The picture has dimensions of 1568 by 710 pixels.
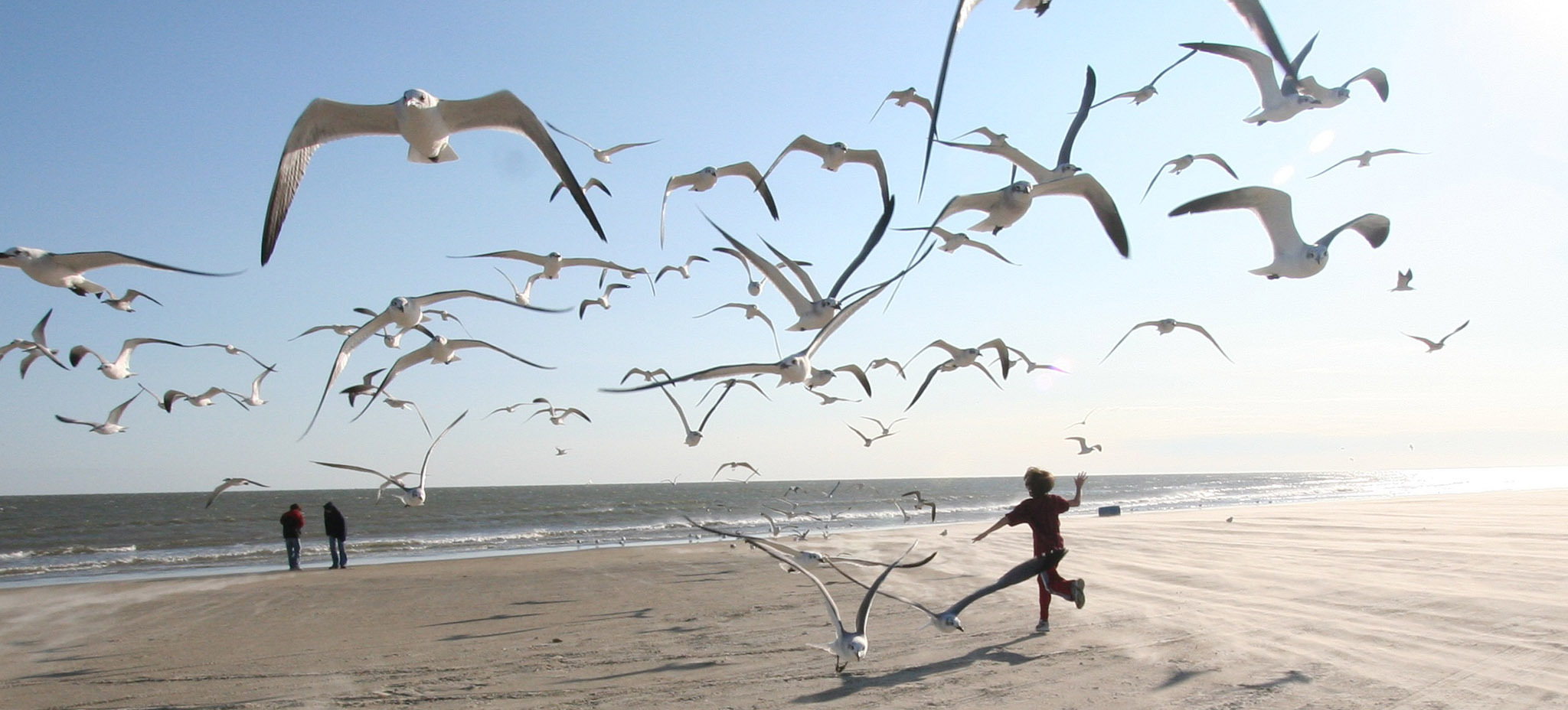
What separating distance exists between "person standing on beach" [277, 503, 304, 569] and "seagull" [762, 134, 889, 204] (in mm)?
13967

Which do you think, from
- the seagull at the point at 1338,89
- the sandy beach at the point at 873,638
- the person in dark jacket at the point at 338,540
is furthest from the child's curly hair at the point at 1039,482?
the person in dark jacket at the point at 338,540

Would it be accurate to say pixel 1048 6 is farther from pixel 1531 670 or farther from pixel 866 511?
pixel 866 511

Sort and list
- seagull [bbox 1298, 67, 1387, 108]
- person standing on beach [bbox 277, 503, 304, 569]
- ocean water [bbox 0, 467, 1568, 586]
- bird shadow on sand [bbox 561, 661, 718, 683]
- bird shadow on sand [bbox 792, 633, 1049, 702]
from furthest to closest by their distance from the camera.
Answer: ocean water [bbox 0, 467, 1568, 586]
person standing on beach [bbox 277, 503, 304, 569]
seagull [bbox 1298, 67, 1387, 108]
bird shadow on sand [bbox 561, 661, 718, 683]
bird shadow on sand [bbox 792, 633, 1049, 702]

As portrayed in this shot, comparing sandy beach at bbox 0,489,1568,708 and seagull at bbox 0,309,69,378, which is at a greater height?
seagull at bbox 0,309,69,378

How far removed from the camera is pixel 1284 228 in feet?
23.8

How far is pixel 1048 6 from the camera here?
19.9 feet

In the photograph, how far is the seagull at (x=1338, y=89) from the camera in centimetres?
822

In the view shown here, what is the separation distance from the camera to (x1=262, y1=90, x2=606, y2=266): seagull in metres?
5.76

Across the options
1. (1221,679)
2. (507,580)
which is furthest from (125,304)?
(1221,679)

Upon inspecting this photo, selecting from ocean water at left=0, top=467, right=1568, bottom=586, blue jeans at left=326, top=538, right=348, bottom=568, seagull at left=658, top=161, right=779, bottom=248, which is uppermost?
seagull at left=658, top=161, right=779, bottom=248

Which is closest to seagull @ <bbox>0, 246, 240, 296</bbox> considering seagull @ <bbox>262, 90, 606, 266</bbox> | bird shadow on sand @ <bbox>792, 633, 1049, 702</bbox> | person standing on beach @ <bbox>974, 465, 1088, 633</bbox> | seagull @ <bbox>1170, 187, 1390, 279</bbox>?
seagull @ <bbox>262, 90, 606, 266</bbox>

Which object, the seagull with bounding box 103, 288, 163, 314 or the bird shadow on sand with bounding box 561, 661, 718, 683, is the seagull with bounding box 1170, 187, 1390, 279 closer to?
the bird shadow on sand with bounding box 561, 661, 718, 683

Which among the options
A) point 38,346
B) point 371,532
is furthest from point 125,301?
point 371,532

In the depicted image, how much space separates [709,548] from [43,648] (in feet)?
Result: 41.2
